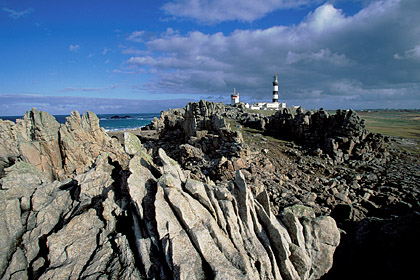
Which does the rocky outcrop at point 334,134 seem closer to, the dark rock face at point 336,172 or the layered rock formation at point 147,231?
the dark rock face at point 336,172

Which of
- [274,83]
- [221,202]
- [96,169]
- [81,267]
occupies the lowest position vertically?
[81,267]

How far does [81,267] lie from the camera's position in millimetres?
8867

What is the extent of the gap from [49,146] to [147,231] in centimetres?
2245

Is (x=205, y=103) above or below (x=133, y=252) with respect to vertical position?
above

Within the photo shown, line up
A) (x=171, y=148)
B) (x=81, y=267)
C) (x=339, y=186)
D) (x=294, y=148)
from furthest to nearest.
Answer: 1. (x=171, y=148)
2. (x=294, y=148)
3. (x=339, y=186)
4. (x=81, y=267)

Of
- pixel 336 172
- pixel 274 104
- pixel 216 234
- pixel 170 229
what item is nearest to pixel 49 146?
pixel 170 229

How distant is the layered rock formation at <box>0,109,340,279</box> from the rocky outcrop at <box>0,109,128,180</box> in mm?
8611

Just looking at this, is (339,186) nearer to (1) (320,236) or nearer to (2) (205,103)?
(1) (320,236)

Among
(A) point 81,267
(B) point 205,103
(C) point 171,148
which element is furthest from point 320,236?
(B) point 205,103

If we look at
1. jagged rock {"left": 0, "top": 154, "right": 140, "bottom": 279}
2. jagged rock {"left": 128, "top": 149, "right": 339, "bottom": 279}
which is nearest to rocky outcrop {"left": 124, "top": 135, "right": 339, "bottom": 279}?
jagged rock {"left": 128, "top": 149, "right": 339, "bottom": 279}

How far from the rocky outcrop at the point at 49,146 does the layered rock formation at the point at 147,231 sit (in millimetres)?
8611

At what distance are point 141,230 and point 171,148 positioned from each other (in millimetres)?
39645

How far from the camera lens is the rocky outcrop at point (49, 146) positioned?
21.6m

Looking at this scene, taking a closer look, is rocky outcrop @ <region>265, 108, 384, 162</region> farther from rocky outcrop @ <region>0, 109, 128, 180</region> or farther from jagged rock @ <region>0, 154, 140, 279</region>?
jagged rock @ <region>0, 154, 140, 279</region>
